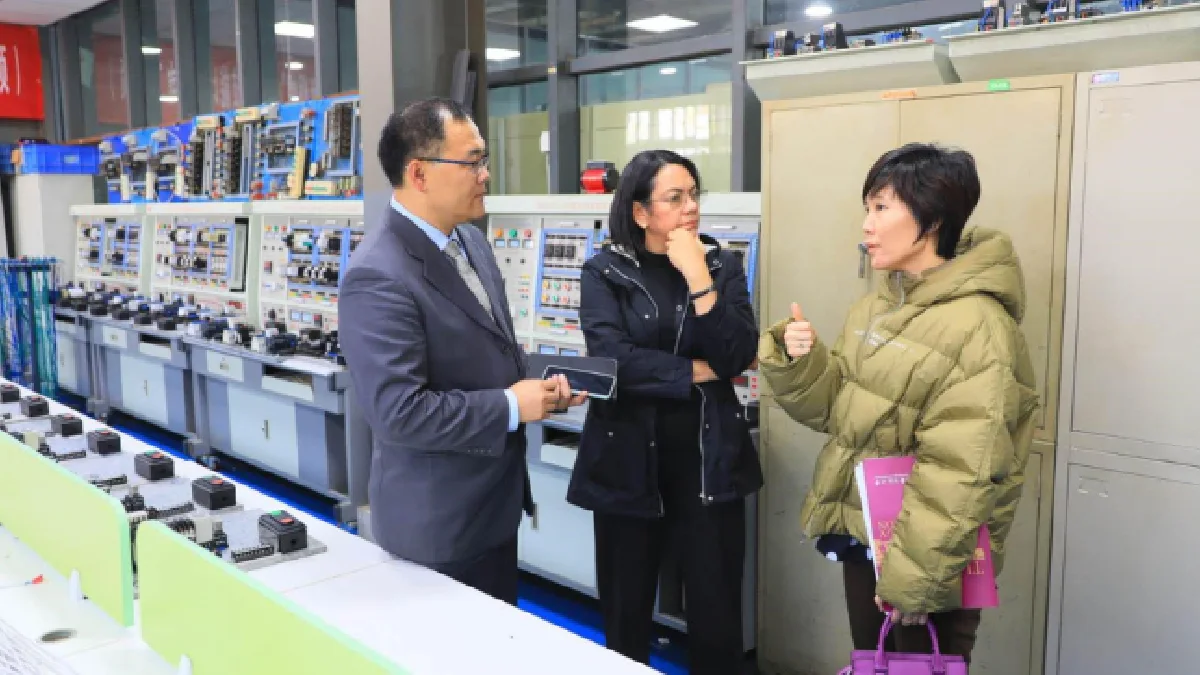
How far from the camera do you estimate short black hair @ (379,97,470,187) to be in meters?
1.89

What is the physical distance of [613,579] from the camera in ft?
8.24

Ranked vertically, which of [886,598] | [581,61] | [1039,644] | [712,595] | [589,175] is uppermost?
[581,61]

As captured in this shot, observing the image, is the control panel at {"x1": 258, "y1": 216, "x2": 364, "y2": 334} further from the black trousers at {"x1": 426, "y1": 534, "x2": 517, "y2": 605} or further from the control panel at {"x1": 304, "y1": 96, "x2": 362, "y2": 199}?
the black trousers at {"x1": 426, "y1": 534, "x2": 517, "y2": 605}

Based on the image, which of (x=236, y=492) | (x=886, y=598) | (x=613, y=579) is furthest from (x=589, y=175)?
(x=886, y=598)

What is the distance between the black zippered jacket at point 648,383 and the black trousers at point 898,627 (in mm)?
394

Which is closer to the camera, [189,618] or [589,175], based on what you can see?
[189,618]

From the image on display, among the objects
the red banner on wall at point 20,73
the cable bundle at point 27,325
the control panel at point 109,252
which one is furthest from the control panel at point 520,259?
the red banner on wall at point 20,73

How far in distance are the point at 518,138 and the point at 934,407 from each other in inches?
168

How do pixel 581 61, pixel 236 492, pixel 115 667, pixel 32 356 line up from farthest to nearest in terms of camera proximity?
pixel 32 356
pixel 581 61
pixel 236 492
pixel 115 667

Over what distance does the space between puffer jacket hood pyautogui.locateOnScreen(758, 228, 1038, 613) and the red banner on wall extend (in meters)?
9.84

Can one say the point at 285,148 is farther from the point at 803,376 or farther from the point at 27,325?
the point at 803,376

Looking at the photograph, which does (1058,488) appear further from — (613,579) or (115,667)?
(115,667)

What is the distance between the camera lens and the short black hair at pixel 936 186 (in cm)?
185

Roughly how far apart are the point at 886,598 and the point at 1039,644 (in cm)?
102
